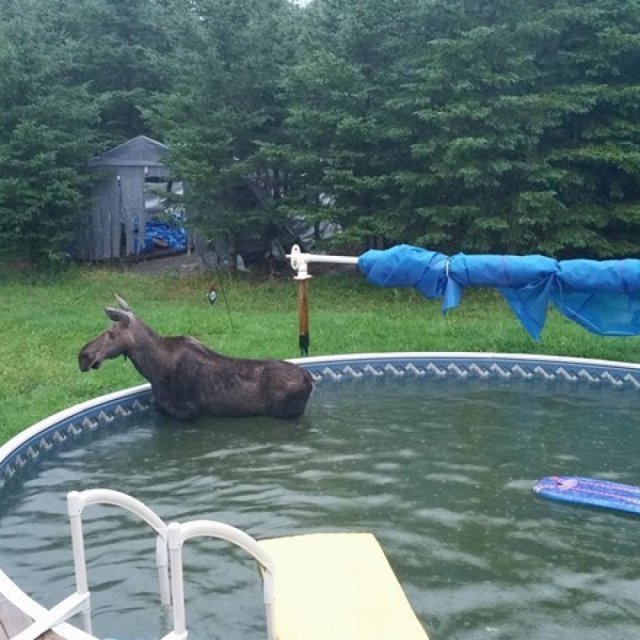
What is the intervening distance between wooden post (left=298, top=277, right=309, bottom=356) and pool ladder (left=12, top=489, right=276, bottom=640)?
554 cm

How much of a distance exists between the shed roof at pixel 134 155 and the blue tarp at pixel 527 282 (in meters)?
10.9

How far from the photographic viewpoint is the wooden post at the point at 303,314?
10.4 metres

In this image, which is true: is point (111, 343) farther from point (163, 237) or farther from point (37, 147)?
point (163, 237)

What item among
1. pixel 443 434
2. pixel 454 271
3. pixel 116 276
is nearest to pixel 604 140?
pixel 454 271

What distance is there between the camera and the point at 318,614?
515 centimetres

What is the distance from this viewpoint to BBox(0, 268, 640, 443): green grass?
34.5ft

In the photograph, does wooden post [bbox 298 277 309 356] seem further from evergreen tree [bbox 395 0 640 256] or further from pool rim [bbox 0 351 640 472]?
evergreen tree [bbox 395 0 640 256]

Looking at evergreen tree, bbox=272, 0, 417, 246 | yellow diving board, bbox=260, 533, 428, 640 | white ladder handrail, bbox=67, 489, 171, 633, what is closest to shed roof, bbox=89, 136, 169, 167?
evergreen tree, bbox=272, 0, 417, 246

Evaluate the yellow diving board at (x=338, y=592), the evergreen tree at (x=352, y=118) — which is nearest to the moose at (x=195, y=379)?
the yellow diving board at (x=338, y=592)

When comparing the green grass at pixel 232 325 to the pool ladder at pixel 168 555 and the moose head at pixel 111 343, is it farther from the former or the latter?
the pool ladder at pixel 168 555

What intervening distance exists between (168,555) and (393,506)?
3.21 metres

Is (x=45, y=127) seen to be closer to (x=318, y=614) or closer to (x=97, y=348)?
(x=97, y=348)

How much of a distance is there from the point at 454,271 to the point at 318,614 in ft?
16.0

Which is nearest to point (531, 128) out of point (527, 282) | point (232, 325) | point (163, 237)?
point (232, 325)
